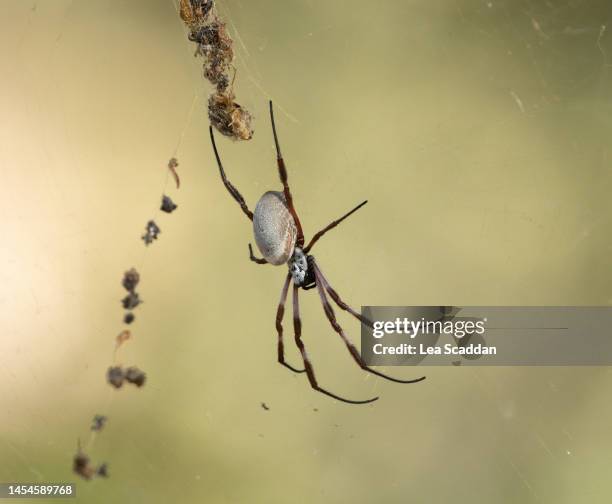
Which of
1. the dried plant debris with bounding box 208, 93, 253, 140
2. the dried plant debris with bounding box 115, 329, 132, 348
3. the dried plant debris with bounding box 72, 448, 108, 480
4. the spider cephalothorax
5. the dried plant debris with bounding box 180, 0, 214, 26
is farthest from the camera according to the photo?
the dried plant debris with bounding box 115, 329, 132, 348

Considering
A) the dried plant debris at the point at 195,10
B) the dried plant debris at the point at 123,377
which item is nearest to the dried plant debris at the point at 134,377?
the dried plant debris at the point at 123,377

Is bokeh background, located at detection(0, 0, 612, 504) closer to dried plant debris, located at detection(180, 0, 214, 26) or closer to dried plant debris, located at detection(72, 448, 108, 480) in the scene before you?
dried plant debris, located at detection(72, 448, 108, 480)

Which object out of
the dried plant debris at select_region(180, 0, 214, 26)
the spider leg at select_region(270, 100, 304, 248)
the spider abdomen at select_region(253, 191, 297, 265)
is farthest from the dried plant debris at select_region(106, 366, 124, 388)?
the dried plant debris at select_region(180, 0, 214, 26)

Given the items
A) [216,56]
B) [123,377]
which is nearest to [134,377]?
[123,377]

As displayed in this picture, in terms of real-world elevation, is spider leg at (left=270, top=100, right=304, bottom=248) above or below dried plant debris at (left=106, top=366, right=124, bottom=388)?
above

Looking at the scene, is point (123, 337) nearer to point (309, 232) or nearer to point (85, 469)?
point (85, 469)

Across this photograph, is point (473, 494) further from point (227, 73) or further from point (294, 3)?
point (294, 3)

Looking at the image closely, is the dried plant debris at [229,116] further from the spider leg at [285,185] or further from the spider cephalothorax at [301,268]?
the spider cephalothorax at [301,268]
